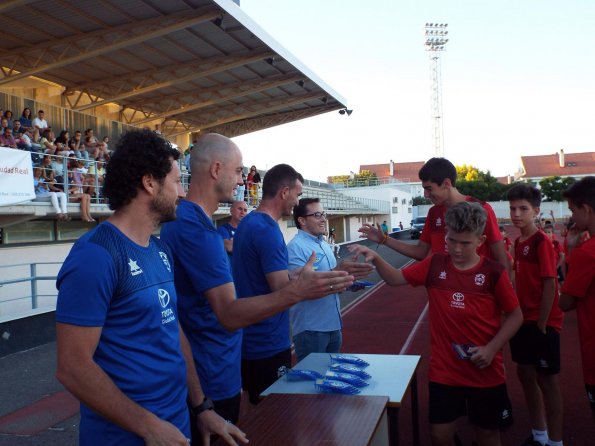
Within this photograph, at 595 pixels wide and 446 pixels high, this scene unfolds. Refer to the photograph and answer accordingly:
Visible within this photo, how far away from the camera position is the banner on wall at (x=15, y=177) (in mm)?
9297

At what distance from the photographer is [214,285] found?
2424 millimetres

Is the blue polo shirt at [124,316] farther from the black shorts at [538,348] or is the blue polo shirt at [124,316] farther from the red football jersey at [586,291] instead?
the black shorts at [538,348]

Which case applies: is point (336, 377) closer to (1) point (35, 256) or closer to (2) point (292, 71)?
(1) point (35, 256)

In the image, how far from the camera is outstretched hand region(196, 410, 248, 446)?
218 centimetres

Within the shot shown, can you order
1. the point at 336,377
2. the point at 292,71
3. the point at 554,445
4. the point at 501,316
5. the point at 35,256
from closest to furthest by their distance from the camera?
the point at 336,377 < the point at 501,316 < the point at 554,445 < the point at 35,256 < the point at 292,71

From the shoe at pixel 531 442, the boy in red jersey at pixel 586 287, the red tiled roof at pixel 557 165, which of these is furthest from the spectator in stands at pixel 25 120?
the red tiled roof at pixel 557 165

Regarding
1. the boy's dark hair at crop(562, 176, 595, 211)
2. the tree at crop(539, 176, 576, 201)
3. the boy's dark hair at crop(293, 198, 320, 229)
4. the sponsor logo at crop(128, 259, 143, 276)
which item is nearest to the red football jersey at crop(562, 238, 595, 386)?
the boy's dark hair at crop(562, 176, 595, 211)

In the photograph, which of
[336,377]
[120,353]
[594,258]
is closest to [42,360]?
[336,377]

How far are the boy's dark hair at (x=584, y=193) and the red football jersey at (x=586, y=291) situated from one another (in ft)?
0.86

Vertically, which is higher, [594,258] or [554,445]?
[594,258]

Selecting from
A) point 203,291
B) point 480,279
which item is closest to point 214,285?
point 203,291

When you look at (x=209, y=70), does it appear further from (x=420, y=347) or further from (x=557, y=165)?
(x=557, y=165)

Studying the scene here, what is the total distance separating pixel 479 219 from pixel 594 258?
2.29 feet

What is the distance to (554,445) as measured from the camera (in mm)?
3881
